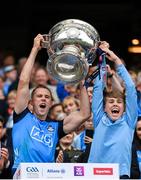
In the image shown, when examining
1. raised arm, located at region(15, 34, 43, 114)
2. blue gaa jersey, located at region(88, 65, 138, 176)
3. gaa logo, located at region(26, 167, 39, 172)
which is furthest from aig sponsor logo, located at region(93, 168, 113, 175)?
raised arm, located at region(15, 34, 43, 114)

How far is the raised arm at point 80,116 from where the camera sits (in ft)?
32.6

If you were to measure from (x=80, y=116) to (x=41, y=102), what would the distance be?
0.45 metres

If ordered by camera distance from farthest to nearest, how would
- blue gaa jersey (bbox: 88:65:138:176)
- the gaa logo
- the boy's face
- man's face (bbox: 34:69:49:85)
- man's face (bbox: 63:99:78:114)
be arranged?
1. man's face (bbox: 34:69:49:85)
2. man's face (bbox: 63:99:78:114)
3. the boy's face
4. blue gaa jersey (bbox: 88:65:138:176)
5. the gaa logo

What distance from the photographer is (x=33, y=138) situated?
973 cm

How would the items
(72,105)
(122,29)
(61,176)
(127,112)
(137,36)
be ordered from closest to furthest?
1. (61,176)
2. (127,112)
3. (72,105)
4. (137,36)
5. (122,29)

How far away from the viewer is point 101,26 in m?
18.7

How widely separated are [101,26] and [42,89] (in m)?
8.54

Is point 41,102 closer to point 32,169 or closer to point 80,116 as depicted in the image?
point 80,116

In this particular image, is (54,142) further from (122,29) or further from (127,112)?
(122,29)

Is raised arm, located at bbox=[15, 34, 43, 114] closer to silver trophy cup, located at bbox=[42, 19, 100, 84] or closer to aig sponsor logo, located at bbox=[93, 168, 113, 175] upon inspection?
silver trophy cup, located at bbox=[42, 19, 100, 84]

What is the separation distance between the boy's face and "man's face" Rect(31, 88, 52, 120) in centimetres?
66

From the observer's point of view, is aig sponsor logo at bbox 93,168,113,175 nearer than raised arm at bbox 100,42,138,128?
Yes

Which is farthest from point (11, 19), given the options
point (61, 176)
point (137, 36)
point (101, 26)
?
point (61, 176)

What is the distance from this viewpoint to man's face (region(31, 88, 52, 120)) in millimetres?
10008
